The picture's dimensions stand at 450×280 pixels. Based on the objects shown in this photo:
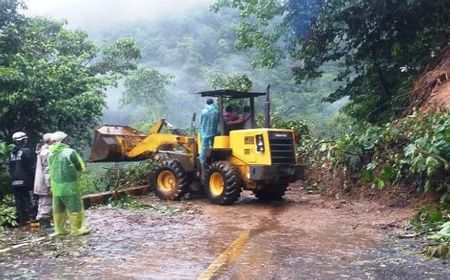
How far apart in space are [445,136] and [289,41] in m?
7.70

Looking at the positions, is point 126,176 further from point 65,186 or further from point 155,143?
point 65,186

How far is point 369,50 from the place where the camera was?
15102 mm

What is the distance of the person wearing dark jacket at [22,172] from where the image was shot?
30.3ft

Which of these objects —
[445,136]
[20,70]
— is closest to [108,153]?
[20,70]

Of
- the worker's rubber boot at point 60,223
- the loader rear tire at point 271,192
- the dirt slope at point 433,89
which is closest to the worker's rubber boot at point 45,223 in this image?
the worker's rubber boot at point 60,223

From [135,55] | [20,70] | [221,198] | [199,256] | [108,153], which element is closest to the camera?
[199,256]

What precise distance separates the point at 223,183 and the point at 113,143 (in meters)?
2.78

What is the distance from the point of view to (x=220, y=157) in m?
11.4

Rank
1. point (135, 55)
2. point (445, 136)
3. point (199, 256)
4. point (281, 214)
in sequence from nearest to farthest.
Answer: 1. point (199, 256)
2. point (445, 136)
3. point (281, 214)
4. point (135, 55)

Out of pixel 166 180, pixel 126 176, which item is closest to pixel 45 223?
pixel 166 180

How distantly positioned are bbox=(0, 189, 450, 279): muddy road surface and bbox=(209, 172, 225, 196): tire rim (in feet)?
1.72

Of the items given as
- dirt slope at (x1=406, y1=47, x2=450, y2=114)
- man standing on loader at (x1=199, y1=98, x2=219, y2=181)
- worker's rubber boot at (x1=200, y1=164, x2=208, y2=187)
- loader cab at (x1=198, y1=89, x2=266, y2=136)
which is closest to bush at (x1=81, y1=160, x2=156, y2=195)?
worker's rubber boot at (x1=200, y1=164, x2=208, y2=187)

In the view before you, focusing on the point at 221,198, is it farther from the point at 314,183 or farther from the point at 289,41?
the point at 289,41

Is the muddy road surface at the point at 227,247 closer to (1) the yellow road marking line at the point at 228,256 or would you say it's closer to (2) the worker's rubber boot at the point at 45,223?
(1) the yellow road marking line at the point at 228,256
